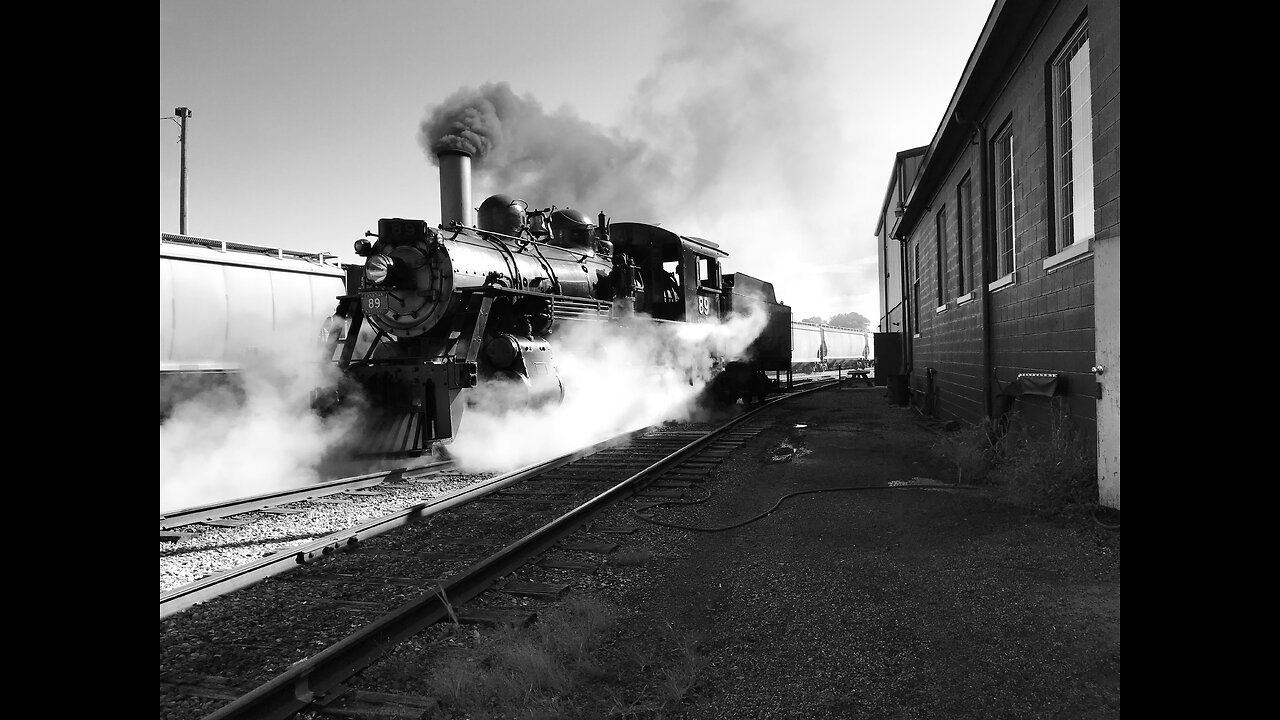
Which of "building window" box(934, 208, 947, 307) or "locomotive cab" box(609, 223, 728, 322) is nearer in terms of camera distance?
"building window" box(934, 208, 947, 307)

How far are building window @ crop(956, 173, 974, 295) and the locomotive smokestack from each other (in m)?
7.41

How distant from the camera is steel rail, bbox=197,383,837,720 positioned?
253 cm

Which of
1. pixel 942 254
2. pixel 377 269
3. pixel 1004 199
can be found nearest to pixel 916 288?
pixel 942 254

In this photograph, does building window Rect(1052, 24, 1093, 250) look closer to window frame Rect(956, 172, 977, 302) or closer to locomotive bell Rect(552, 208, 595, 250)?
window frame Rect(956, 172, 977, 302)

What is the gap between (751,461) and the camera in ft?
26.3

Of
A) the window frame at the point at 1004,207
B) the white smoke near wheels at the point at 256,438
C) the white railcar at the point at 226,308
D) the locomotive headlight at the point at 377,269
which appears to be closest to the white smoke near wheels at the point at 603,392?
the white smoke near wheels at the point at 256,438

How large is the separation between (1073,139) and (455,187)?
28.0 ft

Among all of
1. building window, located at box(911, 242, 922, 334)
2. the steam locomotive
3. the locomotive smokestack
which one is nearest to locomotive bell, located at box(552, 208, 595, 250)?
the steam locomotive

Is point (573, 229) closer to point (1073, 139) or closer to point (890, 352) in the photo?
point (1073, 139)

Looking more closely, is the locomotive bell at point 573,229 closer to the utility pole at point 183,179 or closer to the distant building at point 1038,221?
the distant building at point 1038,221

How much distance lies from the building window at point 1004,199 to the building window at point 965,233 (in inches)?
46.9

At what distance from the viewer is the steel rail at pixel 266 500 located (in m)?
5.42
